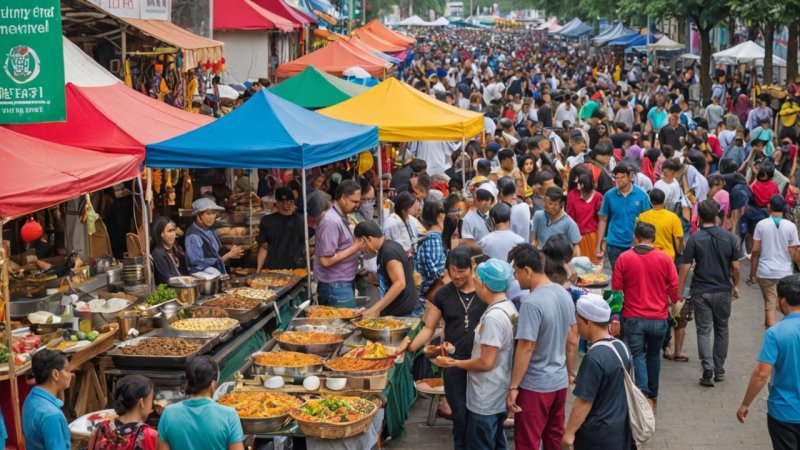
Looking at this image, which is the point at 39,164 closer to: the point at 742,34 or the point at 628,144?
the point at 628,144

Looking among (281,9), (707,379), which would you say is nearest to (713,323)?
(707,379)

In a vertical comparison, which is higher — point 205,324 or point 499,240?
point 499,240

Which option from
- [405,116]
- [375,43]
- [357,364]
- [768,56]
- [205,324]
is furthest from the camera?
[375,43]

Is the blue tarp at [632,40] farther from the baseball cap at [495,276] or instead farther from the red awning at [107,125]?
the baseball cap at [495,276]

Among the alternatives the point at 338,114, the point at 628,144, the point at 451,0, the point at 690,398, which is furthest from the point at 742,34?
the point at 451,0

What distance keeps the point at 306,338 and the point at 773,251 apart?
5.35m

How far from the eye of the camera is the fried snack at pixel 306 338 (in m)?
9.40

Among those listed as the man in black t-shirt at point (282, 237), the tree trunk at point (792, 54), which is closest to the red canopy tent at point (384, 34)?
the tree trunk at point (792, 54)

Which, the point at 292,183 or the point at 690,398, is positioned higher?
the point at 292,183

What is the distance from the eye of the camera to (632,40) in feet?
183

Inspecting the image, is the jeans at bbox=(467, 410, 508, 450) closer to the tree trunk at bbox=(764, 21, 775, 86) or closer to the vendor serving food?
the vendor serving food

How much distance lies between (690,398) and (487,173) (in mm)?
4586

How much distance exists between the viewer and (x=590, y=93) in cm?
3038

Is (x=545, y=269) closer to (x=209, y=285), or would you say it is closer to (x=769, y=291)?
(x=209, y=285)
